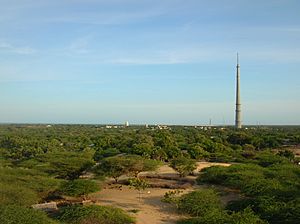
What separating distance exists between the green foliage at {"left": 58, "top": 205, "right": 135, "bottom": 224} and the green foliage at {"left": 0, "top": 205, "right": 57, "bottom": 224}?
92.5 inches

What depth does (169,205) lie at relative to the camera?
2678 centimetres

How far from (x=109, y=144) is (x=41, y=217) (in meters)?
44.4

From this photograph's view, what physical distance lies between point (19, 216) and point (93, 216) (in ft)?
13.2

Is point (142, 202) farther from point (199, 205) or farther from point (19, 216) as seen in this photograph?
point (19, 216)

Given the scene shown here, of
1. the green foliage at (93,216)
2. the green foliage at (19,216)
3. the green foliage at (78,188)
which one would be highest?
the green foliage at (19,216)

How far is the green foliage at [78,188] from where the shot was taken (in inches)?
1062

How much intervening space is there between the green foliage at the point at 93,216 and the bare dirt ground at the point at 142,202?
1.96 metres

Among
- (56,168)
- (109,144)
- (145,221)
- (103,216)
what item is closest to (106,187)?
(56,168)

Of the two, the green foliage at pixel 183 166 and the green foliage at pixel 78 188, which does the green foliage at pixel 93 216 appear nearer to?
the green foliage at pixel 78 188

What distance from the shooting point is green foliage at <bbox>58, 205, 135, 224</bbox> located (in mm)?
20266

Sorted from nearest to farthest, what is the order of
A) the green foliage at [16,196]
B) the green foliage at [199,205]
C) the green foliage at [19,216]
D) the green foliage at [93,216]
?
the green foliage at [19,216]
the green foliage at [93,216]
the green foliage at [199,205]
the green foliage at [16,196]

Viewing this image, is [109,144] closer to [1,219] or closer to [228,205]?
[228,205]

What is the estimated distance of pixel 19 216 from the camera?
17500 millimetres

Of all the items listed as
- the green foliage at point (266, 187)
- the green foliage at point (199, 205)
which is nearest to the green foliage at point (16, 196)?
the green foliage at point (199, 205)
